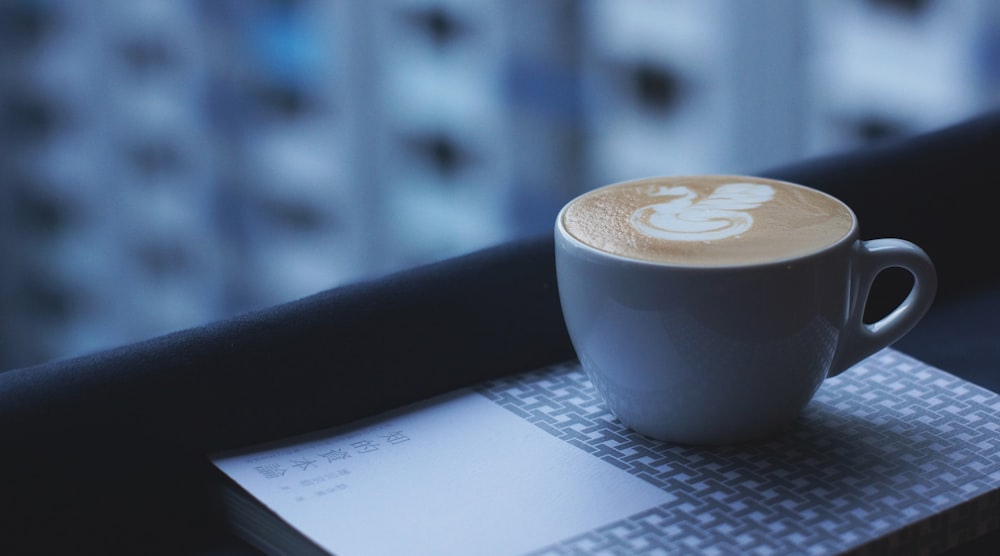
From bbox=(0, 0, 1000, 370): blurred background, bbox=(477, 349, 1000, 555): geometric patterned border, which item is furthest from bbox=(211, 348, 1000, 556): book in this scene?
bbox=(0, 0, 1000, 370): blurred background

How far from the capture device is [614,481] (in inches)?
18.9

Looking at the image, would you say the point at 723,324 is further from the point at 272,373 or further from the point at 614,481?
the point at 272,373

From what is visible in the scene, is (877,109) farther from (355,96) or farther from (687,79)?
(355,96)

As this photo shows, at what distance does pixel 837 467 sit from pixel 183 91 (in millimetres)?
1881

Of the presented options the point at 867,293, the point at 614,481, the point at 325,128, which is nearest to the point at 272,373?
the point at 614,481

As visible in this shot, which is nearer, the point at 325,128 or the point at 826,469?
the point at 826,469

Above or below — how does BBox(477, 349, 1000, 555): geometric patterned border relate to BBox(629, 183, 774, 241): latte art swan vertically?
below

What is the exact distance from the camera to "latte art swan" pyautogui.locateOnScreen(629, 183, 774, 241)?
0.49 meters

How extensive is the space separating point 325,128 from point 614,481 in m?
1.69

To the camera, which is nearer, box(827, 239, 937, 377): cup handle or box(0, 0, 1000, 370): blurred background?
box(827, 239, 937, 377): cup handle

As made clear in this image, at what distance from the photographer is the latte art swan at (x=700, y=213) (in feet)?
1.61

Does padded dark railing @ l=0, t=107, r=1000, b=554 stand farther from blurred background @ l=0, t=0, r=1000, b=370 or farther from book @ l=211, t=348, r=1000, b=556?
blurred background @ l=0, t=0, r=1000, b=370

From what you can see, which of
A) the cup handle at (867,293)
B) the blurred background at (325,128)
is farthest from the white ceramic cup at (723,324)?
the blurred background at (325,128)

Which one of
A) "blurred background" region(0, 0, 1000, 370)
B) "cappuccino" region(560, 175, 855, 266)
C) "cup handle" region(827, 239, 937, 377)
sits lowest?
"blurred background" region(0, 0, 1000, 370)
